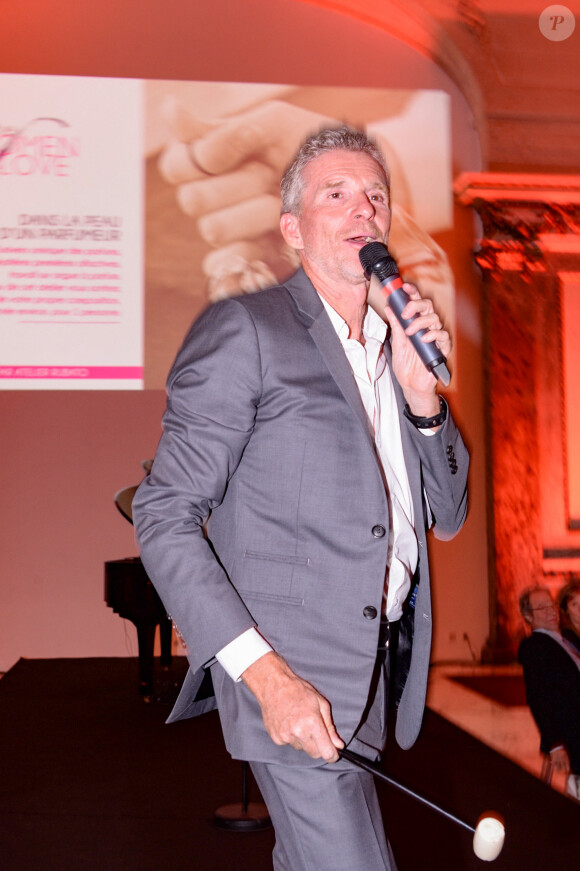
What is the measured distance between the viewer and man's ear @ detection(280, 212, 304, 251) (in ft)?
5.47

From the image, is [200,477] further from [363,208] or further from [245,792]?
[245,792]

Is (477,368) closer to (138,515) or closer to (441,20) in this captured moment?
(441,20)

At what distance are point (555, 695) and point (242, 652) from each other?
2.68 m

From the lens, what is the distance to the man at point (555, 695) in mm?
3529

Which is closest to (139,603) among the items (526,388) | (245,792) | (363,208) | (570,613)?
(245,792)

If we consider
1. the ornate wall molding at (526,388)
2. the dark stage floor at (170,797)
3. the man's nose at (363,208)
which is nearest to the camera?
the man's nose at (363,208)

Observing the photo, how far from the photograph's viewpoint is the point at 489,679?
6.73 m

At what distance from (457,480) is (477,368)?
5.66 metres

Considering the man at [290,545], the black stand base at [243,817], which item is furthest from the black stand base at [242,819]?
the man at [290,545]

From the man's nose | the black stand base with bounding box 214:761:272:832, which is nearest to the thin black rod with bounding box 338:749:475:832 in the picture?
the man's nose

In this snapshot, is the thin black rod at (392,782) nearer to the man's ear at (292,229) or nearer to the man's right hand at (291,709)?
the man's right hand at (291,709)

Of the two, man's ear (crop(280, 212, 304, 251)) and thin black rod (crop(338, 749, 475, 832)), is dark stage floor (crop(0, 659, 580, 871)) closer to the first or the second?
thin black rod (crop(338, 749, 475, 832))

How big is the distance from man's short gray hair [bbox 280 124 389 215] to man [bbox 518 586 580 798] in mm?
2566

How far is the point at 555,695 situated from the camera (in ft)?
11.8
